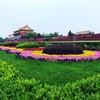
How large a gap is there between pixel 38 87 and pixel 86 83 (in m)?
0.90

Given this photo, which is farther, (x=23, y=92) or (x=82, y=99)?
(x=23, y=92)

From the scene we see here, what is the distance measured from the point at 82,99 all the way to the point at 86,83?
30.3 inches

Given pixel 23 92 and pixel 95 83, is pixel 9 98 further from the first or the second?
pixel 95 83

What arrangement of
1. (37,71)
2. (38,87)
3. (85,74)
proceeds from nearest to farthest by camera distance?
(38,87)
(85,74)
(37,71)

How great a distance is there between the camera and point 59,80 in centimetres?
608

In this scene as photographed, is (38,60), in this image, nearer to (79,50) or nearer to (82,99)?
(79,50)

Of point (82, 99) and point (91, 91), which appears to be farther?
point (91, 91)

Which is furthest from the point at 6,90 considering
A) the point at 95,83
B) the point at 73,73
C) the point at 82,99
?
the point at 73,73

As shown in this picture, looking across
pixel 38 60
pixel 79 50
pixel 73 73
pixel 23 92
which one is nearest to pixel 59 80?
pixel 73 73

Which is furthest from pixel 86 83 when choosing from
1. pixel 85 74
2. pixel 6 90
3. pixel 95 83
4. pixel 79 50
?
pixel 79 50

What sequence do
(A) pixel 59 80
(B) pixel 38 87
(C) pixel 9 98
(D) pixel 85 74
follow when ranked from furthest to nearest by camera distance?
(D) pixel 85 74
(A) pixel 59 80
(B) pixel 38 87
(C) pixel 9 98

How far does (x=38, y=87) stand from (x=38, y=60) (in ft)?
17.3

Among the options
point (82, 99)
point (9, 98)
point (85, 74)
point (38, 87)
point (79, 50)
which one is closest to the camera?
point (82, 99)

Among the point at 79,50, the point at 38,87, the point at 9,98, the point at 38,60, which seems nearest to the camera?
the point at 9,98
